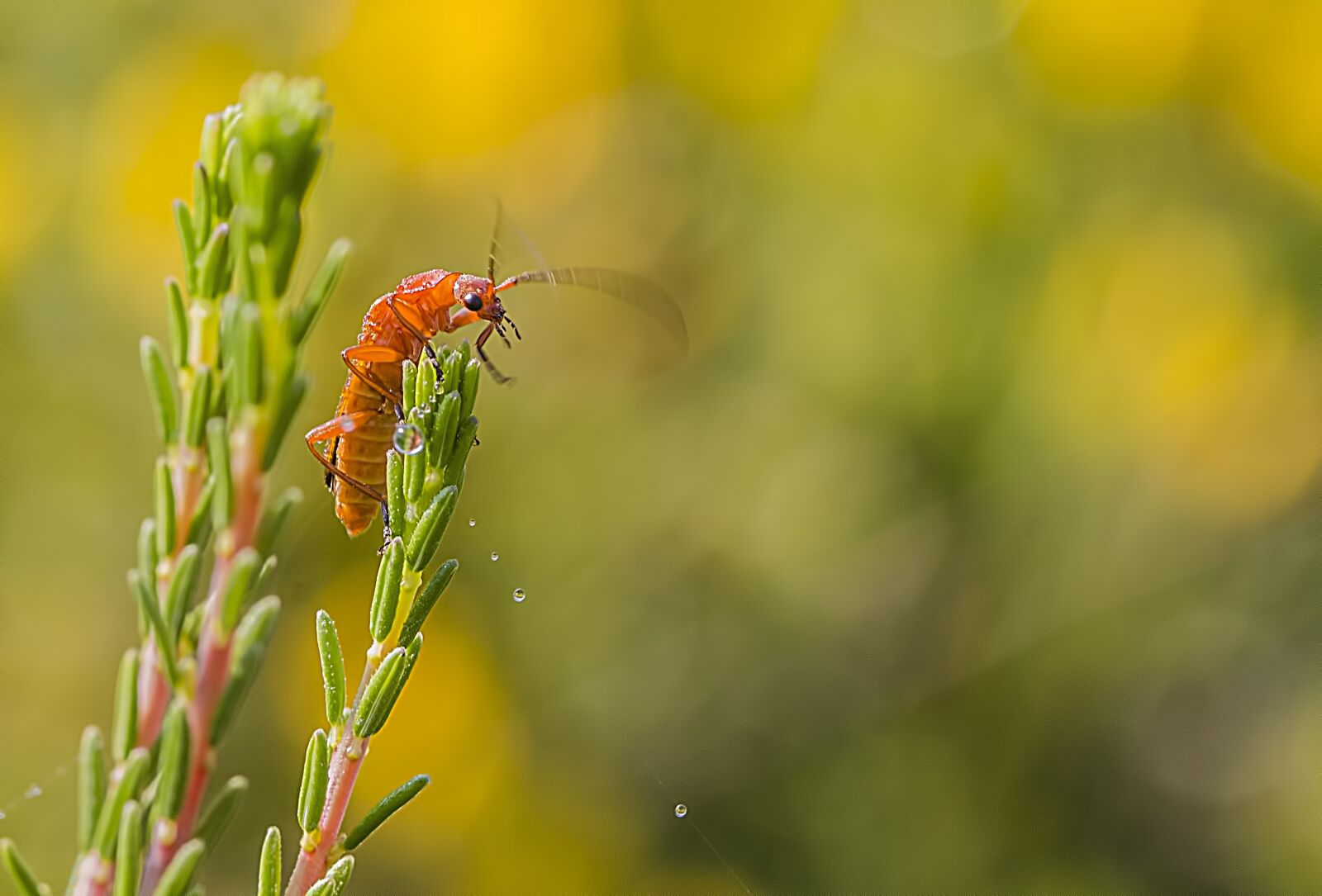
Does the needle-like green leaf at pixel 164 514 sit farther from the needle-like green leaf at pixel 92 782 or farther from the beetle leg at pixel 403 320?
the beetle leg at pixel 403 320

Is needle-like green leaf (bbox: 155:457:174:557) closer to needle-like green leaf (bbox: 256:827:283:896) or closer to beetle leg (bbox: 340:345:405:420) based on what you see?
needle-like green leaf (bbox: 256:827:283:896)

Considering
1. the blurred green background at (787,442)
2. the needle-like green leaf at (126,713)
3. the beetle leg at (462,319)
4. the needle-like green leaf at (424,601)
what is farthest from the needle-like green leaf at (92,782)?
the blurred green background at (787,442)

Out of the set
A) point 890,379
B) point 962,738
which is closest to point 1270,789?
point 962,738

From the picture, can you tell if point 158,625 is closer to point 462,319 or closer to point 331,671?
point 331,671

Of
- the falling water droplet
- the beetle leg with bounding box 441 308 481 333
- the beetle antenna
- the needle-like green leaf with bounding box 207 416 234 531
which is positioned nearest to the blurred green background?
the beetle antenna

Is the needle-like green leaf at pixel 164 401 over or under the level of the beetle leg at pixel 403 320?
under
